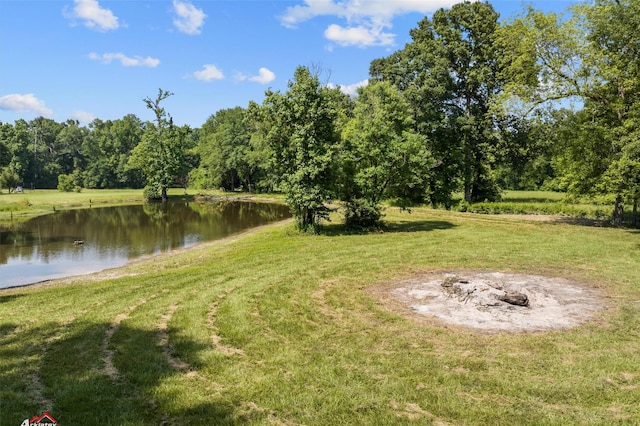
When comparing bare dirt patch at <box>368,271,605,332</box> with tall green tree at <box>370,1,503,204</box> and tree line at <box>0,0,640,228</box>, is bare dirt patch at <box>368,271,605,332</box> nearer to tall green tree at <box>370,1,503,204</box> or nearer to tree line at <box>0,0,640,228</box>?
tree line at <box>0,0,640,228</box>

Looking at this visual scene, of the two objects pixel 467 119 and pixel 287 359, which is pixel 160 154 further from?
pixel 287 359

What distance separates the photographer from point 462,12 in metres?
42.6

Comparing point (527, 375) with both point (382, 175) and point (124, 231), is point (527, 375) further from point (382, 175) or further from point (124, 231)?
point (124, 231)

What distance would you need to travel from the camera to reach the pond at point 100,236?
2162cm

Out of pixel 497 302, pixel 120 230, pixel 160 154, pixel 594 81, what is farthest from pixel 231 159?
pixel 497 302

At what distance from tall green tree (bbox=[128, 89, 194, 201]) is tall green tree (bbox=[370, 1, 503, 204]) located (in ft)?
126

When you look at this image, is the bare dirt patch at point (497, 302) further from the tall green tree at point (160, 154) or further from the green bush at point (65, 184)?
the green bush at point (65, 184)

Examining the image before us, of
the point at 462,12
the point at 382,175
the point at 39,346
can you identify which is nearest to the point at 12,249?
the point at 39,346

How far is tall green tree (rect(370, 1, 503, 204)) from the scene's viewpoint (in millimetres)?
40844

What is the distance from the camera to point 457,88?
42.7 m

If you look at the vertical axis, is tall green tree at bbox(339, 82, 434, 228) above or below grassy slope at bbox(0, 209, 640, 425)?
above

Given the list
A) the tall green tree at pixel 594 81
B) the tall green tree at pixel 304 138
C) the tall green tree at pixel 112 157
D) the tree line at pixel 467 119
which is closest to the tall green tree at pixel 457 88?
the tree line at pixel 467 119

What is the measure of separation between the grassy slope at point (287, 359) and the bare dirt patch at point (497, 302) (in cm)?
55

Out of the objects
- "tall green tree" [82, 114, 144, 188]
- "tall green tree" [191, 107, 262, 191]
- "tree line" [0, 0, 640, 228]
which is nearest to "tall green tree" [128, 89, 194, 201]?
"tall green tree" [191, 107, 262, 191]
